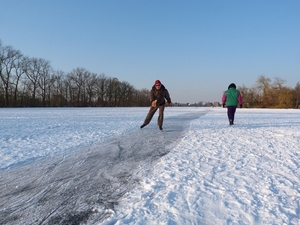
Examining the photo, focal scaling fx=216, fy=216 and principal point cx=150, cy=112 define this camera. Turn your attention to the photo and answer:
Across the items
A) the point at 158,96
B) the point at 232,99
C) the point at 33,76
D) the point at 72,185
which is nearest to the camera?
the point at 72,185

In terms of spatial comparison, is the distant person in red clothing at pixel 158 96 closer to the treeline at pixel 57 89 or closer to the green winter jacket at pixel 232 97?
the green winter jacket at pixel 232 97

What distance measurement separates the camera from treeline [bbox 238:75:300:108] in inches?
2589

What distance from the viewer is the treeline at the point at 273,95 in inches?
2589

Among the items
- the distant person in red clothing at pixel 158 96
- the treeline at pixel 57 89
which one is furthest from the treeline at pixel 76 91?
the distant person in red clothing at pixel 158 96

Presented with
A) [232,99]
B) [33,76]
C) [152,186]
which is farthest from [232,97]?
[33,76]

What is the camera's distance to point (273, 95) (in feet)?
236

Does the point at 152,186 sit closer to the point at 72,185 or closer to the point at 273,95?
the point at 72,185

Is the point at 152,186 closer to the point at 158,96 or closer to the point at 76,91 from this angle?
the point at 158,96

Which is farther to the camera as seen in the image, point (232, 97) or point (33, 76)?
point (33, 76)

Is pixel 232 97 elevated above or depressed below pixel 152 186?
above

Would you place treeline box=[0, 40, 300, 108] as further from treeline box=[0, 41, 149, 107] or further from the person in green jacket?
the person in green jacket

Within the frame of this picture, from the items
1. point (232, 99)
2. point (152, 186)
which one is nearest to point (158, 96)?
point (232, 99)

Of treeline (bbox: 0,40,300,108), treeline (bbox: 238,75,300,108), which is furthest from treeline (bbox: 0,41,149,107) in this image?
treeline (bbox: 238,75,300,108)

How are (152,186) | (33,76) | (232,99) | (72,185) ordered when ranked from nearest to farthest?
(152,186) < (72,185) < (232,99) < (33,76)
